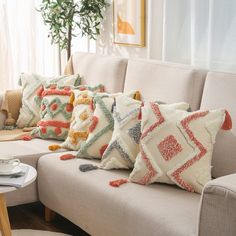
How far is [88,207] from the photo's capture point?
2.61m

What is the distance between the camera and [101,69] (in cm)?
352

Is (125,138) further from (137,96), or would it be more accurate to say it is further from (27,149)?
(27,149)

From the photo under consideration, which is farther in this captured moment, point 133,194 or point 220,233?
point 133,194

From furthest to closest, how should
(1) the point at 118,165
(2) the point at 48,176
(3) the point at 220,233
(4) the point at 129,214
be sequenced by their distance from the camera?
(2) the point at 48,176
(1) the point at 118,165
(4) the point at 129,214
(3) the point at 220,233

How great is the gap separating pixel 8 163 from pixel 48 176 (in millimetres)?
517

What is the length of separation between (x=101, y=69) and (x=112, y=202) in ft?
4.24

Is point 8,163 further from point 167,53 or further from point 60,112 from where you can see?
point 167,53

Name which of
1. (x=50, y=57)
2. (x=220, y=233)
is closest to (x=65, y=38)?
(x=50, y=57)

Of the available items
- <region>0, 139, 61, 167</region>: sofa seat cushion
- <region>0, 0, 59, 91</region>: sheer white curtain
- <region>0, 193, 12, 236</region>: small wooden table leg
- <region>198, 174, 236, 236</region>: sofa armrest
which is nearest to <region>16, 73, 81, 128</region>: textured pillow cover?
<region>0, 139, 61, 167</region>: sofa seat cushion

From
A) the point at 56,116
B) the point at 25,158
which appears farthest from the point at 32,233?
the point at 56,116

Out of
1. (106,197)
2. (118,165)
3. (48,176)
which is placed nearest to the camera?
(106,197)

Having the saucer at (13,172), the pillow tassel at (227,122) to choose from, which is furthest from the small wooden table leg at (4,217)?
the pillow tassel at (227,122)

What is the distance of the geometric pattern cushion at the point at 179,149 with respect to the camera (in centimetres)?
245

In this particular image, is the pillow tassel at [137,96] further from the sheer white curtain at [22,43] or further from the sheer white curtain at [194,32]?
the sheer white curtain at [22,43]
